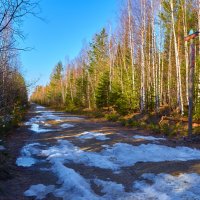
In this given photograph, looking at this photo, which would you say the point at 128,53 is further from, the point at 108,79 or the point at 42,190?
the point at 42,190

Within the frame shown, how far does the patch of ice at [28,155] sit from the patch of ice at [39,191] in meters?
1.96

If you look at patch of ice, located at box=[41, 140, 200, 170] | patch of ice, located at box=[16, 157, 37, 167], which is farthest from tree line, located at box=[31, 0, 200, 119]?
patch of ice, located at box=[16, 157, 37, 167]

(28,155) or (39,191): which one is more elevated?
(28,155)

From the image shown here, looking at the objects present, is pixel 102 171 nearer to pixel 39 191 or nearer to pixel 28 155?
pixel 39 191

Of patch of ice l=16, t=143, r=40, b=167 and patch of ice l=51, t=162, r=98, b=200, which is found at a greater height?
patch of ice l=16, t=143, r=40, b=167

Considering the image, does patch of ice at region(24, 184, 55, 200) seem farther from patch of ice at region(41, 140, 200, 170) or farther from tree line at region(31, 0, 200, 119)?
tree line at region(31, 0, 200, 119)

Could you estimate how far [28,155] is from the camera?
870 centimetres

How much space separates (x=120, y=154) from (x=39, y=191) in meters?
3.45

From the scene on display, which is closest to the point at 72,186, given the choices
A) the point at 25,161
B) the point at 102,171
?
the point at 102,171

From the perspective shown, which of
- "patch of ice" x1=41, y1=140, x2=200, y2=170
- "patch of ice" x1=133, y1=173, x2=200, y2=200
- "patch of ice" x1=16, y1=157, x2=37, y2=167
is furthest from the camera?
"patch of ice" x1=16, y1=157, x2=37, y2=167

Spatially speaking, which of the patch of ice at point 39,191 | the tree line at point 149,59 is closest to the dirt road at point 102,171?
the patch of ice at point 39,191

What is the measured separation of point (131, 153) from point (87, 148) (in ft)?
5.21

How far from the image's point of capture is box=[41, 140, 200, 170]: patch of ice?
7535mm

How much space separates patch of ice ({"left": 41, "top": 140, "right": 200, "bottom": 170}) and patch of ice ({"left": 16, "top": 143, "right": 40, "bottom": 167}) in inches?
15.6
